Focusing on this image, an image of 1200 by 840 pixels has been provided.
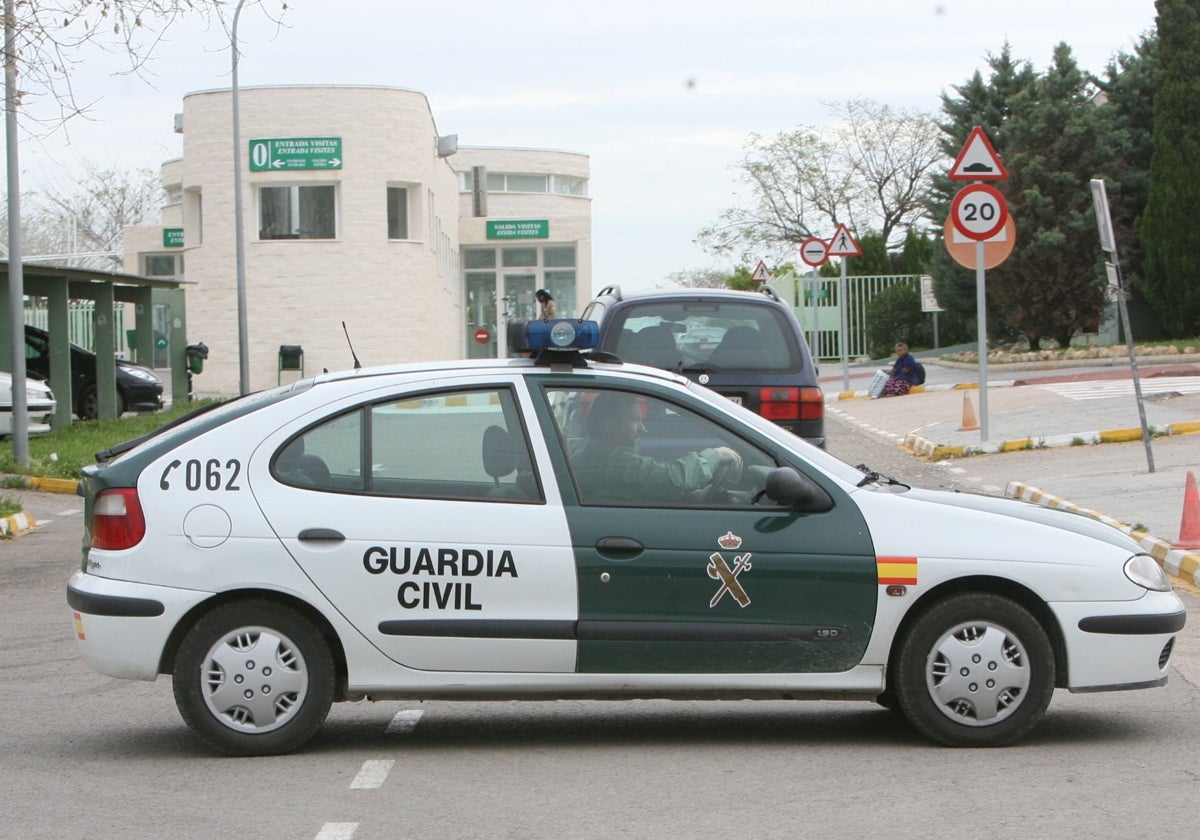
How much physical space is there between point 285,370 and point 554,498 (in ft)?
113

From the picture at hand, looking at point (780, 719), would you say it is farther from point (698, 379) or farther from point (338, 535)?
point (698, 379)

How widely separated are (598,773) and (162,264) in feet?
152

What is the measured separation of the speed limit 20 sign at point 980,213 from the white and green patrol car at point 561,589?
36.9 ft

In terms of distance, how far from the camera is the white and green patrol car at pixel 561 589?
6.06 meters

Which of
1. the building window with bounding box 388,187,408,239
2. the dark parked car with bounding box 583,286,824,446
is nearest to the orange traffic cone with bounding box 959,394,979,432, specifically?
the dark parked car with bounding box 583,286,824,446

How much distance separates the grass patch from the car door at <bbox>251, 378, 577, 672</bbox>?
955 cm

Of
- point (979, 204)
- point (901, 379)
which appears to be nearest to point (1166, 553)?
point (979, 204)

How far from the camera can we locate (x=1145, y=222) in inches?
1421

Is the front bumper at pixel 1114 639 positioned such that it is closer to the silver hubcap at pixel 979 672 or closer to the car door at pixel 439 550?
the silver hubcap at pixel 979 672

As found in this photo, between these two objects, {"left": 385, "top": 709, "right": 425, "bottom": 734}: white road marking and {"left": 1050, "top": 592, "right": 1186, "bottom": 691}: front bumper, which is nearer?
{"left": 1050, "top": 592, "right": 1186, "bottom": 691}: front bumper

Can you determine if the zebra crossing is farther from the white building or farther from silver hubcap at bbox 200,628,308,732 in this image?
the white building

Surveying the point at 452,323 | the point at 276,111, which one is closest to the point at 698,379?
the point at 276,111

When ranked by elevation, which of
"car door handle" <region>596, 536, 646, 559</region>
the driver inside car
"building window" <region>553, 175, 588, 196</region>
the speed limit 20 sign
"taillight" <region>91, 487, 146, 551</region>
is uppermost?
"building window" <region>553, 175, 588, 196</region>

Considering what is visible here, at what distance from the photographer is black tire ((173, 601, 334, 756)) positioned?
6055mm
